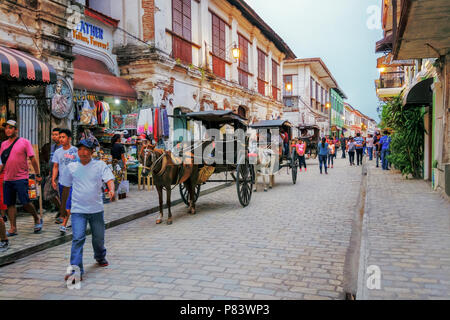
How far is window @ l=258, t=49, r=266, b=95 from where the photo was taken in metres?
24.4

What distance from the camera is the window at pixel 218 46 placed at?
59.0 ft

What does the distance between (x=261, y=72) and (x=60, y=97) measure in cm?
1750

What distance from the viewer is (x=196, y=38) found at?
54.0ft

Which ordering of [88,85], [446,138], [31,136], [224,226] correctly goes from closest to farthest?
[224,226] < [31,136] < [446,138] < [88,85]

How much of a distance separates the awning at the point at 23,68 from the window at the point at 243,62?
14.2 meters

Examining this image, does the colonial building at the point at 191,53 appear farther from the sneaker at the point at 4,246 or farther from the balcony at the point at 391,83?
the balcony at the point at 391,83

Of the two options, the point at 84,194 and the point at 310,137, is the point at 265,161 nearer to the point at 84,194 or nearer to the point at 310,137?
the point at 84,194

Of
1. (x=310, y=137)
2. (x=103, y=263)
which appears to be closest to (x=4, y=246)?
(x=103, y=263)

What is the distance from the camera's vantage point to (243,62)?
21656 mm

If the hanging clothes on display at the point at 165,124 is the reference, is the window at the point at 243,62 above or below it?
above

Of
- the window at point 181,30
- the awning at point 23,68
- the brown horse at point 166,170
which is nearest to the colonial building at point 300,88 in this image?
the window at point 181,30

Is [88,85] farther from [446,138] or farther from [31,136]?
[446,138]
